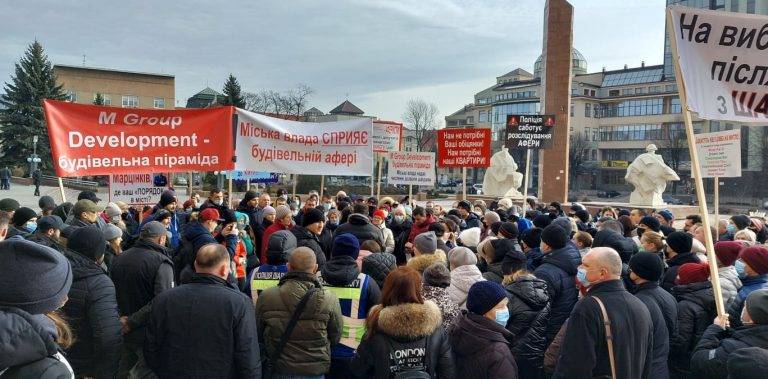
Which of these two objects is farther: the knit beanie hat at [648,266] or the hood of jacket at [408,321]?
the knit beanie hat at [648,266]

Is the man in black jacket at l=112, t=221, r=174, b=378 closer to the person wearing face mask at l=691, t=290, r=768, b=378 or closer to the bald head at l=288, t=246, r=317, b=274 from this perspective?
the bald head at l=288, t=246, r=317, b=274

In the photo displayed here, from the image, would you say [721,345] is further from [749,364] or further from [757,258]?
[749,364]

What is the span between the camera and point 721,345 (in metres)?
3.70

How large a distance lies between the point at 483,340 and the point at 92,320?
2.56 meters

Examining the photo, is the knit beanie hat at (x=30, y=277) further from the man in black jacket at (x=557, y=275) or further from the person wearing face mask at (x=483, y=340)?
the man in black jacket at (x=557, y=275)

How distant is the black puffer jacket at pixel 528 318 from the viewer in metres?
4.43

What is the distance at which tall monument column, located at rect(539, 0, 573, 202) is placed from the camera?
25.4m

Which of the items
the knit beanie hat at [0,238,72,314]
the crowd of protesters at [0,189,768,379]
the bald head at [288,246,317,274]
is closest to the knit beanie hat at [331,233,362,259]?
the crowd of protesters at [0,189,768,379]

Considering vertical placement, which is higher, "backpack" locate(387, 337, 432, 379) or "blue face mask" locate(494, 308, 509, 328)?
"blue face mask" locate(494, 308, 509, 328)

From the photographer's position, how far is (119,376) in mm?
4164

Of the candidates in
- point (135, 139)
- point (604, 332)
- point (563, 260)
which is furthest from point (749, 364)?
point (135, 139)

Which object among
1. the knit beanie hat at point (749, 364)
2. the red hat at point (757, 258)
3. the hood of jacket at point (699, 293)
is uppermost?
the red hat at point (757, 258)

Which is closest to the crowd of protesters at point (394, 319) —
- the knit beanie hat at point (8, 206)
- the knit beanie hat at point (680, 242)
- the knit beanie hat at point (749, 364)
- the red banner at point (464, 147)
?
the knit beanie hat at point (749, 364)

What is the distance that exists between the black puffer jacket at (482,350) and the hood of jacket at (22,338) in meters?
2.40
